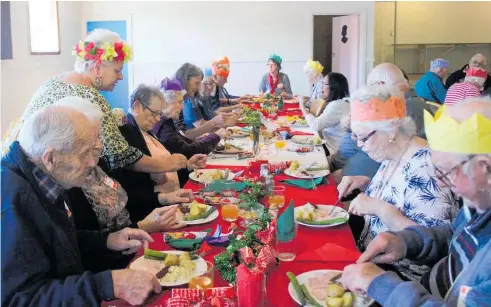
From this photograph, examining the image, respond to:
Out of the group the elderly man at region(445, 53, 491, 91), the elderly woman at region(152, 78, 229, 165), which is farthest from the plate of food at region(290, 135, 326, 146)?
the elderly man at region(445, 53, 491, 91)

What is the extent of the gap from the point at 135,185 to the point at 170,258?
47.7 inches

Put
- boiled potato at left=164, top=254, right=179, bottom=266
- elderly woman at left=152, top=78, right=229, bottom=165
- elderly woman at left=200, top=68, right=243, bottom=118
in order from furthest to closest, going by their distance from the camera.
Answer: elderly woman at left=200, top=68, right=243, bottom=118
elderly woman at left=152, top=78, right=229, bottom=165
boiled potato at left=164, top=254, right=179, bottom=266

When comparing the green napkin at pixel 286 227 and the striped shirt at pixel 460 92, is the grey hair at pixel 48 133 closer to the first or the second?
the green napkin at pixel 286 227

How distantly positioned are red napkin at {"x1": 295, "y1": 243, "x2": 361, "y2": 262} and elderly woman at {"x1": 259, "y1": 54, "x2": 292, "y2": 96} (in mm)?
6405

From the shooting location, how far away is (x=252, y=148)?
3.90 m

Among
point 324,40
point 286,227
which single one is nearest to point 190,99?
point 286,227

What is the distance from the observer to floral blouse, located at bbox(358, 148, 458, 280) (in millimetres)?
1844

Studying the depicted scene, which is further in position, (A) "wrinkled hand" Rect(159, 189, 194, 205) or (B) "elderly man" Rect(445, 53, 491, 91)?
(B) "elderly man" Rect(445, 53, 491, 91)

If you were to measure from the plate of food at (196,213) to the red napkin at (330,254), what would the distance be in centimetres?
53

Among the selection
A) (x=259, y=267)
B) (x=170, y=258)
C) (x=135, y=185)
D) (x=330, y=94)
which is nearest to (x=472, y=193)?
(x=259, y=267)

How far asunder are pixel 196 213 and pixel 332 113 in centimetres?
259

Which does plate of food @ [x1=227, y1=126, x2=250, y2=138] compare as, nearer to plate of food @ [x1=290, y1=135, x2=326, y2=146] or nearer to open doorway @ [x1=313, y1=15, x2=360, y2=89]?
plate of food @ [x1=290, y1=135, x2=326, y2=146]

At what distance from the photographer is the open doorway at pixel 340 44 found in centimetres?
996

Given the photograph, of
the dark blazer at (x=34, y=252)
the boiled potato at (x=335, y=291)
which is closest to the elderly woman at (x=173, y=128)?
the dark blazer at (x=34, y=252)
